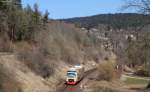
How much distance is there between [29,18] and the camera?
8169 cm

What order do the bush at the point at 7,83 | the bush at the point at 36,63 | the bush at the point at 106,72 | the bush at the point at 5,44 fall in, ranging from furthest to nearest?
1. the bush at the point at 106,72
2. the bush at the point at 5,44
3. the bush at the point at 36,63
4. the bush at the point at 7,83

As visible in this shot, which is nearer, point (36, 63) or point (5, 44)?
point (36, 63)

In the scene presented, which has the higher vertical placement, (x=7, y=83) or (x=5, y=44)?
(x=5, y=44)

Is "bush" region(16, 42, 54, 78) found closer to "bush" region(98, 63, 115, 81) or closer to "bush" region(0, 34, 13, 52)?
"bush" region(0, 34, 13, 52)

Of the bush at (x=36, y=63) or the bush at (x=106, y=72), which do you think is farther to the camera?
the bush at (x=106, y=72)

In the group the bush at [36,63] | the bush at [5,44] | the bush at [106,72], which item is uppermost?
the bush at [5,44]

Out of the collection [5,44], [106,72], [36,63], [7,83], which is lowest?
[106,72]

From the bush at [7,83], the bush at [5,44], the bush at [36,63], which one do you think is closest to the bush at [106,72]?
the bush at [36,63]

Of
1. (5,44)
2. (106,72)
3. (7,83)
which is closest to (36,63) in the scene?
(5,44)

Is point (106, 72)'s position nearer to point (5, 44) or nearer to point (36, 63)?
point (36, 63)

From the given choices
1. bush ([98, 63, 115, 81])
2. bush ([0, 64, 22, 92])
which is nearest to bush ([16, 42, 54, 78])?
bush ([98, 63, 115, 81])

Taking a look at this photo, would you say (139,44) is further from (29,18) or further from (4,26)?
(29,18)

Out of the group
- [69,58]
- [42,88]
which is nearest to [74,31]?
[69,58]

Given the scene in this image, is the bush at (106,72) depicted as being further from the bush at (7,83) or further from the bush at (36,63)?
the bush at (7,83)
